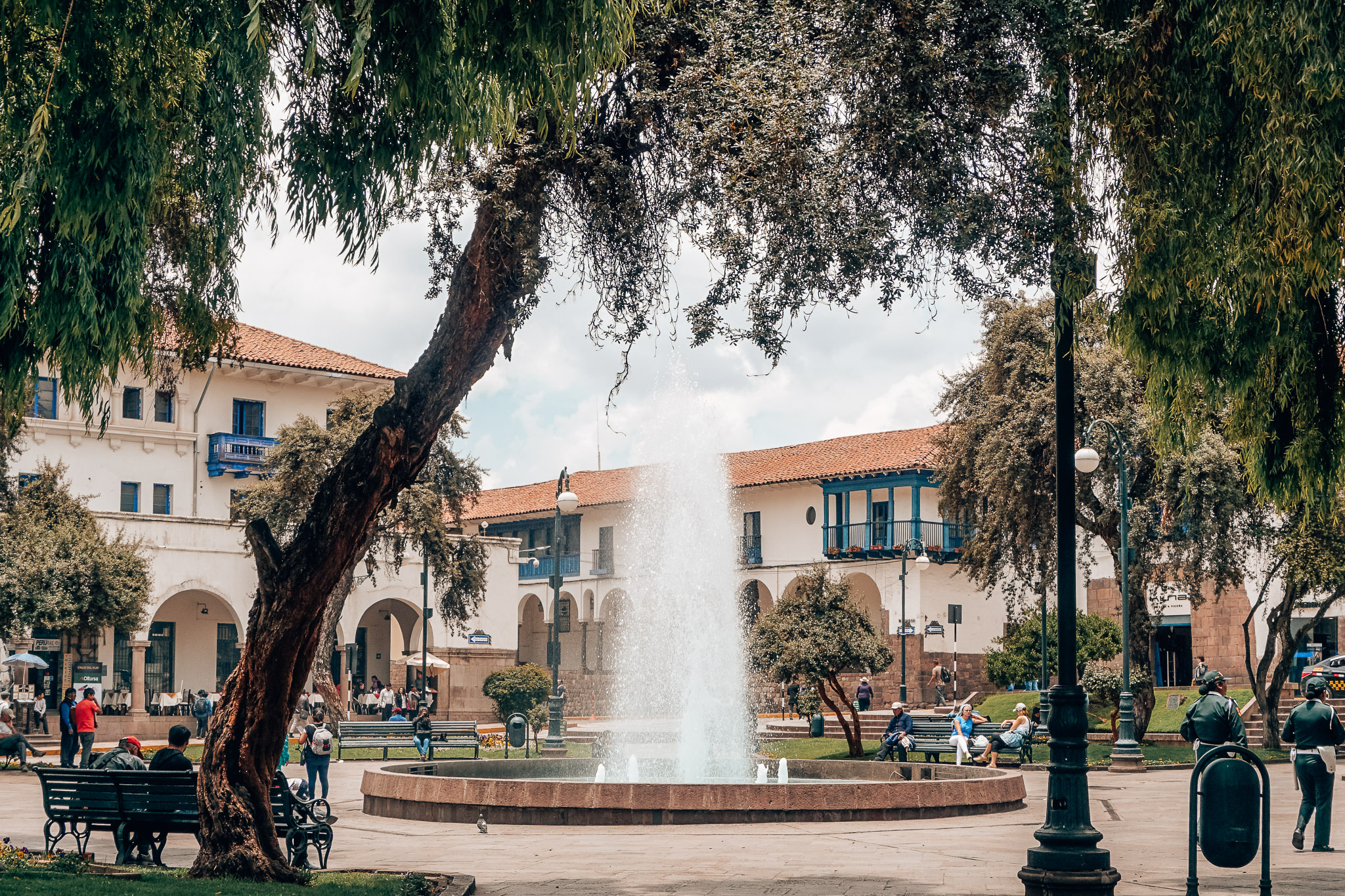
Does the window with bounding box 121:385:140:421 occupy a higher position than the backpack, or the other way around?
the window with bounding box 121:385:140:421

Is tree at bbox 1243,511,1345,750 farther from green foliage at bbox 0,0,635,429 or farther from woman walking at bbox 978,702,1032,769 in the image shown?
green foliage at bbox 0,0,635,429

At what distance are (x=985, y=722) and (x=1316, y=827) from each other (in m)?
15.2

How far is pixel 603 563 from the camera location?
187 feet

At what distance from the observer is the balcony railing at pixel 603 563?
56625mm

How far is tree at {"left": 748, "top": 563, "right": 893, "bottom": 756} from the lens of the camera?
25.3 meters

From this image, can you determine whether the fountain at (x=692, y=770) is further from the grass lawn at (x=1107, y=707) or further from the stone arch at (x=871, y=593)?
the stone arch at (x=871, y=593)

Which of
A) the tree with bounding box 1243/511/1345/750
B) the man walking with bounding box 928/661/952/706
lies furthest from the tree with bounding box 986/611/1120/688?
the tree with bounding box 1243/511/1345/750

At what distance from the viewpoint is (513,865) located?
11719 millimetres

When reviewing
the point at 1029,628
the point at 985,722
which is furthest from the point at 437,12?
the point at 1029,628

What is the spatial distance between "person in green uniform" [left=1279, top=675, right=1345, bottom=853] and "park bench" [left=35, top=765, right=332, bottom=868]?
828cm

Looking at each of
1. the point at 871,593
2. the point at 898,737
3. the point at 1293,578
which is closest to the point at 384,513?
the point at 898,737

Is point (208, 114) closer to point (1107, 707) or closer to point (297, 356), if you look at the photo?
point (1107, 707)

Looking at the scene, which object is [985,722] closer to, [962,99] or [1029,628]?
[1029,628]

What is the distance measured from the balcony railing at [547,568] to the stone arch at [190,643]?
617 inches
